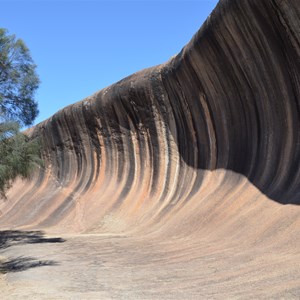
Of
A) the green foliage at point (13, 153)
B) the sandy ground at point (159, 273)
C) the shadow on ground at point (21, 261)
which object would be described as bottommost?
the sandy ground at point (159, 273)

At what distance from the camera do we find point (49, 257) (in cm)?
1215


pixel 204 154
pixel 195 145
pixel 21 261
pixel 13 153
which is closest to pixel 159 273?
pixel 21 261

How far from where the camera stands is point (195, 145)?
1920cm

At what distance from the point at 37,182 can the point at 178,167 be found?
1370cm

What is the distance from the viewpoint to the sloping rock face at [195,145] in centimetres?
1247

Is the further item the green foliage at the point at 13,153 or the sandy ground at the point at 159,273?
the green foliage at the point at 13,153

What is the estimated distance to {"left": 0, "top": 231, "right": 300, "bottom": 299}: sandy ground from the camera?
6762 millimetres

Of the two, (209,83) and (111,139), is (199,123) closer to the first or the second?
(209,83)

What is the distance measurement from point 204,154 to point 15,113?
7636 millimetres

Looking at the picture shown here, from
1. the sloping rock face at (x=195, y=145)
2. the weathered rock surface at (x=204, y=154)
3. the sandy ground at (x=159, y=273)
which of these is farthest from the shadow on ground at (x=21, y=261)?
the sloping rock face at (x=195, y=145)

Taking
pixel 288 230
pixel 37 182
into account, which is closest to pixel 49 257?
pixel 288 230

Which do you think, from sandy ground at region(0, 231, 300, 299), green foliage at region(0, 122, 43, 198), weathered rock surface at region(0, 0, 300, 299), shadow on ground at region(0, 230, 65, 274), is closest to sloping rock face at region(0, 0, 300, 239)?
weathered rock surface at region(0, 0, 300, 299)

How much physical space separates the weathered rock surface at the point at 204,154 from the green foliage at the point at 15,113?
516cm

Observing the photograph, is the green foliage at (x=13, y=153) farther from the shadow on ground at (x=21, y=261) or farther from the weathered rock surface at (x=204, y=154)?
the weathered rock surface at (x=204, y=154)
